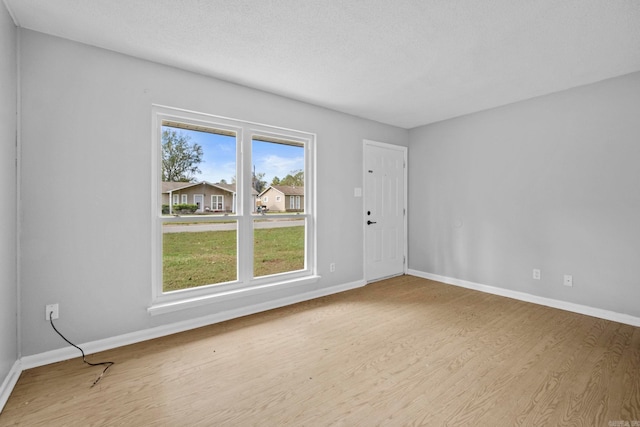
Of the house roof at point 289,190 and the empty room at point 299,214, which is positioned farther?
the house roof at point 289,190

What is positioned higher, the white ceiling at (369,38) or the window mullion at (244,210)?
the white ceiling at (369,38)

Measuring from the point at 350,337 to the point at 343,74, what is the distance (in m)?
2.54

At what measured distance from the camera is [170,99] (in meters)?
2.72

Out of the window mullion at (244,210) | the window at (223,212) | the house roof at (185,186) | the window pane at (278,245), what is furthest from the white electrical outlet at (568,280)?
the house roof at (185,186)

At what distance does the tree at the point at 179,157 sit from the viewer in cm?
280

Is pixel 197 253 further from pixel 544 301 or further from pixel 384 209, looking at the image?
pixel 544 301

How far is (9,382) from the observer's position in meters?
1.89

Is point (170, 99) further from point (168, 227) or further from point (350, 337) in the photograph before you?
point (350, 337)

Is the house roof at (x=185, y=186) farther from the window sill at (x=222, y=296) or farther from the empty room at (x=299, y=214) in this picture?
the window sill at (x=222, y=296)

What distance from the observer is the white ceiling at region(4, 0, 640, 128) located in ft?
6.31

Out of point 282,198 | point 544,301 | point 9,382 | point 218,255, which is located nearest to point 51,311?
point 9,382

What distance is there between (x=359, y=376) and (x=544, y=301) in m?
2.79

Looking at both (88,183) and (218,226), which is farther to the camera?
(218,226)

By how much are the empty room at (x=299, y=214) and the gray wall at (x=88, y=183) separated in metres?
0.02
